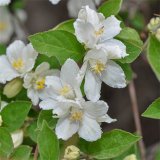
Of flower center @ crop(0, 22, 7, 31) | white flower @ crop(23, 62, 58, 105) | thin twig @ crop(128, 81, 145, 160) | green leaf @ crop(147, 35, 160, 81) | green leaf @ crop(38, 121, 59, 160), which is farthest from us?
flower center @ crop(0, 22, 7, 31)

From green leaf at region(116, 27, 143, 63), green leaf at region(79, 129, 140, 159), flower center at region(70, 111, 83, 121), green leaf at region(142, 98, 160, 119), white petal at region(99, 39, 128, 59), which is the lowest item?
green leaf at region(79, 129, 140, 159)

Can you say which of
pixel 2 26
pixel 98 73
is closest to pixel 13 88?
pixel 98 73

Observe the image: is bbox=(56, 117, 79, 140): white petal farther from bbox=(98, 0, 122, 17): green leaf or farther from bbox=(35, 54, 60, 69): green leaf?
bbox=(98, 0, 122, 17): green leaf

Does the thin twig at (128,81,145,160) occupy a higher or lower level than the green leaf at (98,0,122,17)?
lower

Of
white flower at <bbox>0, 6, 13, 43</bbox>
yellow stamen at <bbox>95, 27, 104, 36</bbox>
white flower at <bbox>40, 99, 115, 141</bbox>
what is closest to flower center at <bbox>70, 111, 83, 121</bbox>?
white flower at <bbox>40, 99, 115, 141</bbox>

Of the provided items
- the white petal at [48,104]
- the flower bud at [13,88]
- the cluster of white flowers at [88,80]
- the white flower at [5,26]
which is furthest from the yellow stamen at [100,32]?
the white flower at [5,26]

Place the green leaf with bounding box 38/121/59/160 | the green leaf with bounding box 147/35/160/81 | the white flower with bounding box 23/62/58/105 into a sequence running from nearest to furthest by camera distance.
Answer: the green leaf with bounding box 38/121/59/160 → the green leaf with bounding box 147/35/160/81 → the white flower with bounding box 23/62/58/105

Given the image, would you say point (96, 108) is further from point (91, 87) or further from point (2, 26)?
point (2, 26)
